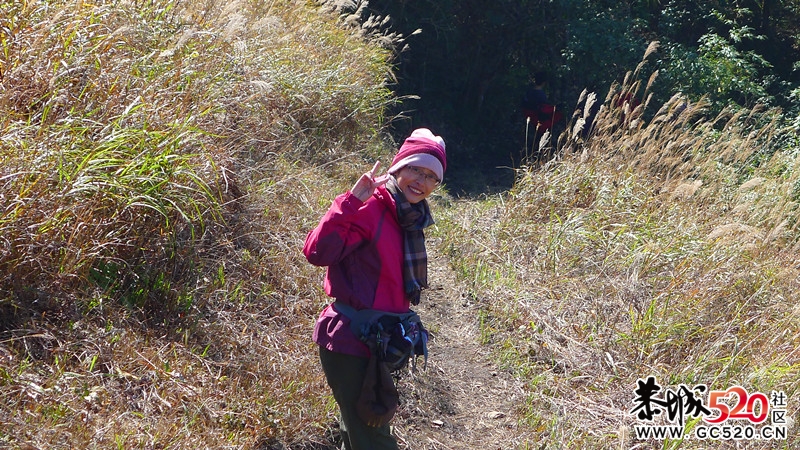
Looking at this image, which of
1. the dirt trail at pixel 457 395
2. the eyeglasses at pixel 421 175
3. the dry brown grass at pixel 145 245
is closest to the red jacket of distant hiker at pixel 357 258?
the eyeglasses at pixel 421 175

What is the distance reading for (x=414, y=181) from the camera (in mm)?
3225

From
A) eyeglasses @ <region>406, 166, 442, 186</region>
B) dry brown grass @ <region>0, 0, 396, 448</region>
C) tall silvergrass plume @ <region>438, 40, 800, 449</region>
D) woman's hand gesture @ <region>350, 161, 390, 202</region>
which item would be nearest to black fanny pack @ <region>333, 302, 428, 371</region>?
woman's hand gesture @ <region>350, 161, 390, 202</region>

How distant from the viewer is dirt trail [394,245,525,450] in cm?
443

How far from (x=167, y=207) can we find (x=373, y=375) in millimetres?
1934

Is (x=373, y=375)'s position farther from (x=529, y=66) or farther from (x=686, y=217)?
(x=529, y=66)

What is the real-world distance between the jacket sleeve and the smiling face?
0.24 m

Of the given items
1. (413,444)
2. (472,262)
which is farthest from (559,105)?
(413,444)

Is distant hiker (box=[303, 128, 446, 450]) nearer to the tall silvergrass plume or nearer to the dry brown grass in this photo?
the dry brown grass

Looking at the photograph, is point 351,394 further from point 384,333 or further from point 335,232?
point 335,232

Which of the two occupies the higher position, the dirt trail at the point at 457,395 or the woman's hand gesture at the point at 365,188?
the woman's hand gesture at the point at 365,188

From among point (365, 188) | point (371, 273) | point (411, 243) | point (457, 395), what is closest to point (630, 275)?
point (457, 395)

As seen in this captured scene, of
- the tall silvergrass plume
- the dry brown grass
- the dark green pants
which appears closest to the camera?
the dark green pants

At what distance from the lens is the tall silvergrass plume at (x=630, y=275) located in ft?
15.3

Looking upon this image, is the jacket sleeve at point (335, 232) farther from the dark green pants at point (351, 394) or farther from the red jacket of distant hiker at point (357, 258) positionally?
the dark green pants at point (351, 394)
